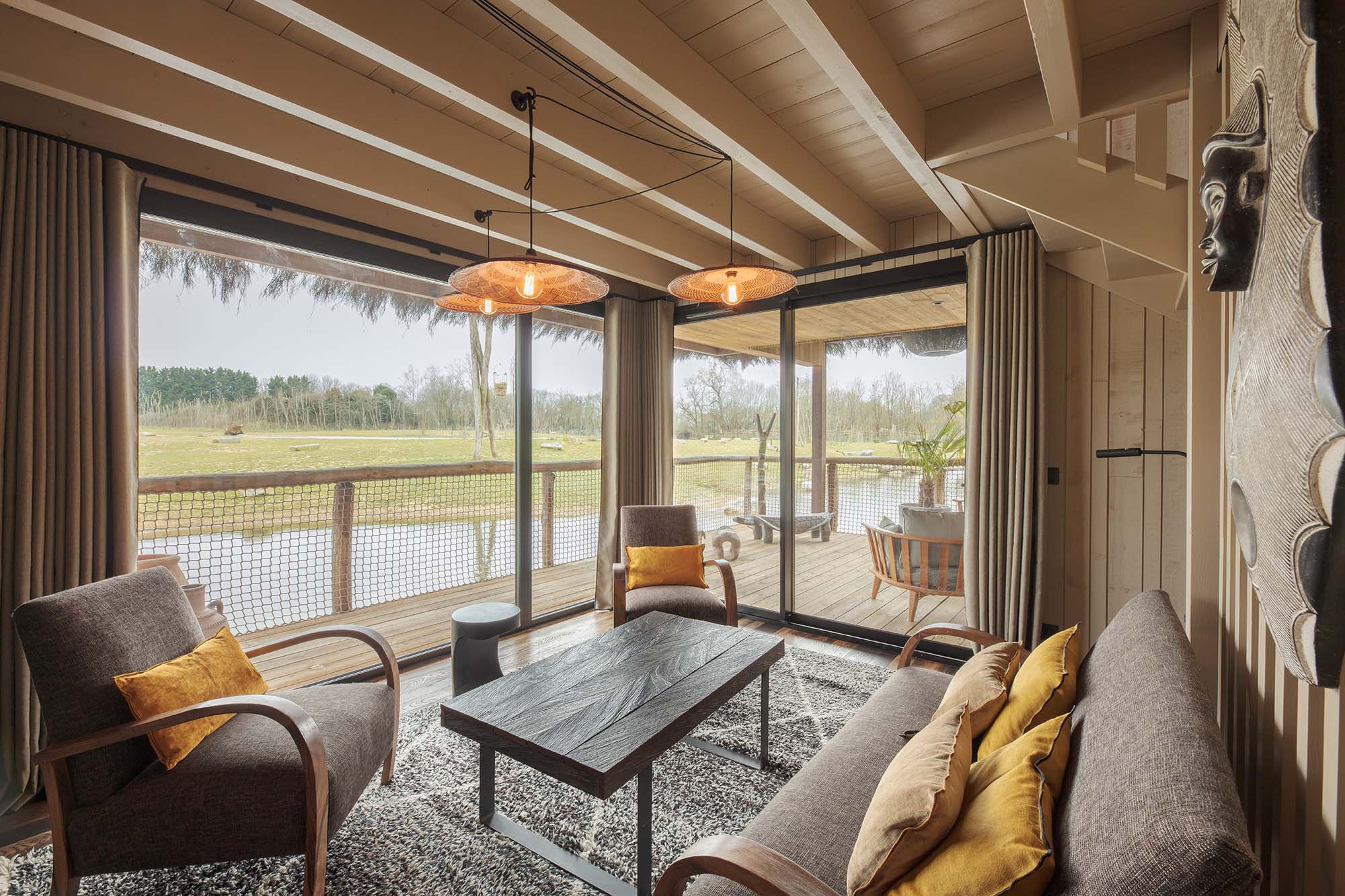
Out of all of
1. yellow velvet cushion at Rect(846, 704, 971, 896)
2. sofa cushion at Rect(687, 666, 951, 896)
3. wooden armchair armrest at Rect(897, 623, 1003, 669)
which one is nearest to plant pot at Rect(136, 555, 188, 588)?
sofa cushion at Rect(687, 666, 951, 896)

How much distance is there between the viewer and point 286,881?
1.70 meters

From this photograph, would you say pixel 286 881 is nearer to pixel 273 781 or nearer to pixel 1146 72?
pixel 273 781

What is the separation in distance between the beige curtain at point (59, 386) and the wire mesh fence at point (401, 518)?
0.86 metres

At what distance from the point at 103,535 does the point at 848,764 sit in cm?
271

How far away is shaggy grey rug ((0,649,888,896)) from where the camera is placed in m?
1.70

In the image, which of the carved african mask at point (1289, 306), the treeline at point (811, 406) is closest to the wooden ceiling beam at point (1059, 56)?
the carved african mask at point (1289, 306)

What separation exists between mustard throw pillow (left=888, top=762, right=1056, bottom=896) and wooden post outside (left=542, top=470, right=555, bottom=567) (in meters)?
3.94

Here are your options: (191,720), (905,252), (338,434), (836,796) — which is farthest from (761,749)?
(338,434)

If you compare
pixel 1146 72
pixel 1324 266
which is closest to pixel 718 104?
pixel 1146 72

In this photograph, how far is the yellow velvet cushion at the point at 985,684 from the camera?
1.35 metres

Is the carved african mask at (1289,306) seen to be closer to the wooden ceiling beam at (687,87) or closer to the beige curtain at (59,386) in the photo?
the wooden ceiling beam at (687,87)

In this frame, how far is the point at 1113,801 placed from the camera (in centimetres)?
78

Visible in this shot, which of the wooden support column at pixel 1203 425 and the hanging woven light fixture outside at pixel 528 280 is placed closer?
the wooden support column at pixel 1203 425

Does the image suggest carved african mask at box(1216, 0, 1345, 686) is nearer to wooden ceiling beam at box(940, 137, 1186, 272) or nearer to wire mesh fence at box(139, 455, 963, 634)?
wooden ceiling beam at box(940, 137, 1186, 272)
